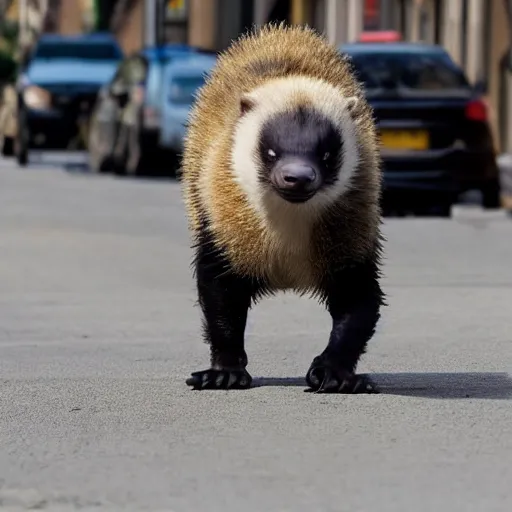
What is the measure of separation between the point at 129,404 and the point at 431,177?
11.3m

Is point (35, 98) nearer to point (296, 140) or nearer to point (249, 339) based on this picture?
point (249, 339)

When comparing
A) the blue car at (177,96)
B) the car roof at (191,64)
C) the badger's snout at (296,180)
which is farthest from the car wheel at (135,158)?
the badger's snout at (296,180)

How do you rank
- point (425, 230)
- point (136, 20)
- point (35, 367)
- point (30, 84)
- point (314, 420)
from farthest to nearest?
1. point (136, 20)
2. point (30, 84)
3. point (425, 230)
4. point (35, 367)
5. point (314, 420)

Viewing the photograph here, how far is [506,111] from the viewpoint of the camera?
29.0 metres

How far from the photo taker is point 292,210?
785cm

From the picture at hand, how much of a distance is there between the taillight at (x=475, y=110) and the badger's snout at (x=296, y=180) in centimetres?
1139

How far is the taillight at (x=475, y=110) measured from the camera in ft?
62.1

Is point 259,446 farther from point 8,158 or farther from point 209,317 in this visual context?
point 8,158

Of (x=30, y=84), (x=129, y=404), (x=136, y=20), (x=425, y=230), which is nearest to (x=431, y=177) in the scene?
(x=425, y=230)

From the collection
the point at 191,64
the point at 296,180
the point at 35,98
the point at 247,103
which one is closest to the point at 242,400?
the point at 296,180

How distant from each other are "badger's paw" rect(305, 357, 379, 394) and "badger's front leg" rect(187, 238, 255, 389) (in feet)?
0.91

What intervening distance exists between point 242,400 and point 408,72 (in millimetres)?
12360

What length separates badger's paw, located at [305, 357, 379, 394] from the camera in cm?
793

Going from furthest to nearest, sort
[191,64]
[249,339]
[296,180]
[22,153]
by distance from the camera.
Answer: [22,153]
[191,64]
[249,339]
[296,180]
